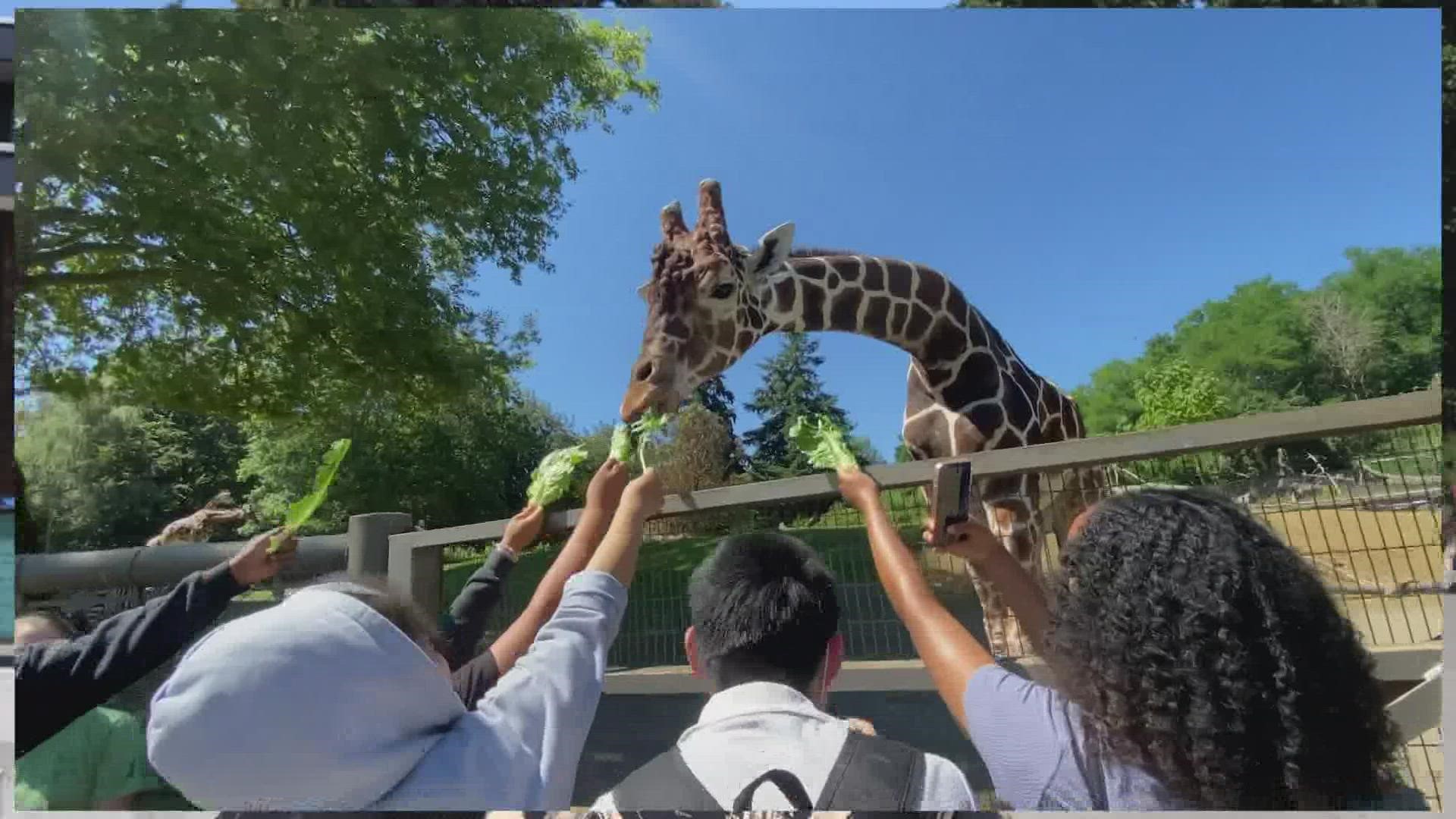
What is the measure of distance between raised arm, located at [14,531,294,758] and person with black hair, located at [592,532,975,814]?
49.8 inches

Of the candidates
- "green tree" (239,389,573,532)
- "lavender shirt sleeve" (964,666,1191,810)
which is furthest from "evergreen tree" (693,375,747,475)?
"lavender shirt sleeve" (964,666,1191,810)

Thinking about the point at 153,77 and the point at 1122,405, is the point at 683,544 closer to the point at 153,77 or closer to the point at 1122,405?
the point at 1122,405

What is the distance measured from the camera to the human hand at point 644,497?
2484 millimetres

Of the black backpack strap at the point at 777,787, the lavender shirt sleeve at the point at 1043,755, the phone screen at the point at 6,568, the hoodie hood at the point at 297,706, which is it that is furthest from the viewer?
the phone screen at the point at 6,568

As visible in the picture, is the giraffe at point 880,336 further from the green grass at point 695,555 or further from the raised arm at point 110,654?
the raised arm at point 110,654

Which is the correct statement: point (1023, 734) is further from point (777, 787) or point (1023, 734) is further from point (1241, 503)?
point (1241, 503)

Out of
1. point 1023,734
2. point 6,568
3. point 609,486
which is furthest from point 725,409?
point 6,568

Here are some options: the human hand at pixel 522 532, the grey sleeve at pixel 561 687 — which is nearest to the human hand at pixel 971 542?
the grey sleeve at pixel 561 687

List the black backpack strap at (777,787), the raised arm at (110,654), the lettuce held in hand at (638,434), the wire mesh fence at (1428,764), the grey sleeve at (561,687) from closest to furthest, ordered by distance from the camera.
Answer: the black backpack strap at (777,787) < the grey sleeve at (561,687) < the raised arm at (110,654) < the wire mesh fence at (1428,764) < the lettuce held in hand at (638,434)

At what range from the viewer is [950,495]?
8.05 ft

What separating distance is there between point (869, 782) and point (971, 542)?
0.74 m

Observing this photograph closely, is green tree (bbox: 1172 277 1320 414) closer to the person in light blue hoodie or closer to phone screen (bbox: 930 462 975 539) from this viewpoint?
phone screen (bbox: 930 462 975 539)

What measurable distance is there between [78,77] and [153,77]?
9.4 inches

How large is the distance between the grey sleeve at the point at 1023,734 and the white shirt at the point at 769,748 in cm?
12
